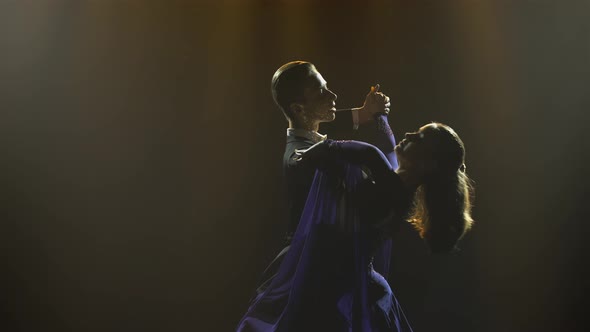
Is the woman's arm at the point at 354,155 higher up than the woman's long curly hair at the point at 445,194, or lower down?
higher up

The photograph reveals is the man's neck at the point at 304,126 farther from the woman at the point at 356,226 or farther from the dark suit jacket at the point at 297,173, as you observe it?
the woman at the point at 356,226

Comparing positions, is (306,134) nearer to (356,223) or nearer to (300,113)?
(300,113)

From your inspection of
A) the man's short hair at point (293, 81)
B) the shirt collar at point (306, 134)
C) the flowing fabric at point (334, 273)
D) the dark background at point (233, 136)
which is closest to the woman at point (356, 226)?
the flowing fabric at point (334, 273)

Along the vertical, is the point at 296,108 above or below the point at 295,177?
above

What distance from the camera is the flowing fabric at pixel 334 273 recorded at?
1.51 metres

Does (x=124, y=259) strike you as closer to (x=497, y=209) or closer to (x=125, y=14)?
(x=125, y=14)

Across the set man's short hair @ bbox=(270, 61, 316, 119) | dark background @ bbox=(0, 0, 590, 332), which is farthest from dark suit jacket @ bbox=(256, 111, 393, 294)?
dark background @ bbox=(0, 0, 590, 332)

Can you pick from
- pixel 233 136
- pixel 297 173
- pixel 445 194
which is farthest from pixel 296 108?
pixel 233 136

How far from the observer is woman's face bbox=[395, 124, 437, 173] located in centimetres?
156

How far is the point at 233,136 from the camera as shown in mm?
2430

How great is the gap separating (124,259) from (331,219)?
1.23 meters

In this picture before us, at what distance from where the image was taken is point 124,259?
2369mm

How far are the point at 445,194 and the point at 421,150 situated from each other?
15 cm

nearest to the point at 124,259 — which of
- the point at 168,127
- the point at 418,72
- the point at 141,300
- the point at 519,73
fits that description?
the point at 141,300
